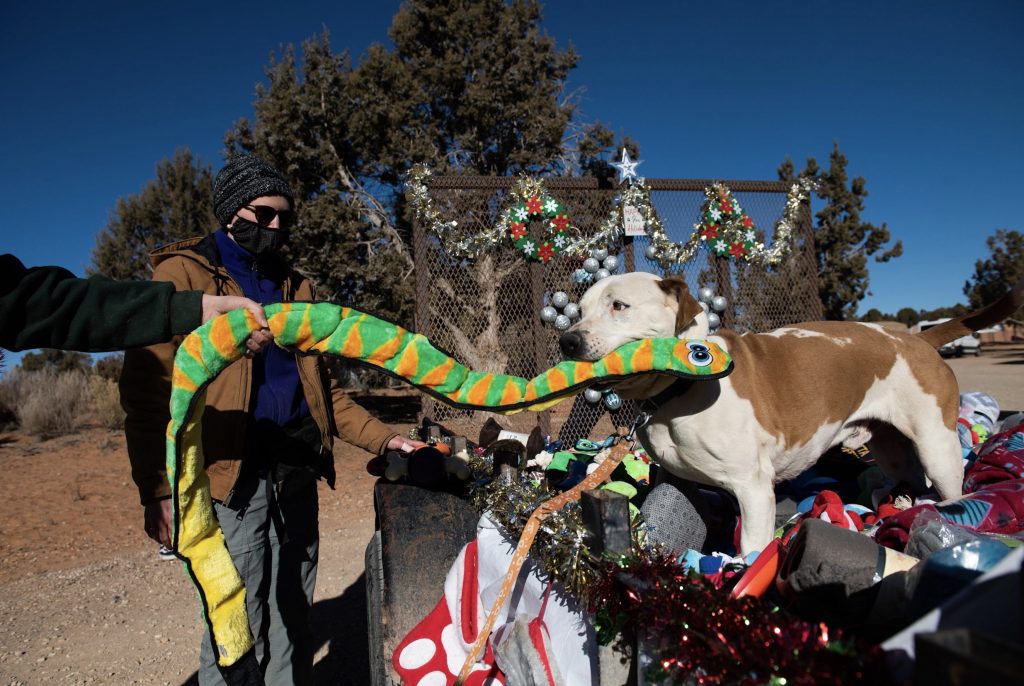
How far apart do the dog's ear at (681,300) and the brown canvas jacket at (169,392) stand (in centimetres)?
148

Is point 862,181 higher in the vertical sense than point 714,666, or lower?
higher

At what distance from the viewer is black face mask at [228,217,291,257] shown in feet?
7.90

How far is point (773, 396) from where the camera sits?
248 centimetres

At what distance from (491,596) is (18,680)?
355cm

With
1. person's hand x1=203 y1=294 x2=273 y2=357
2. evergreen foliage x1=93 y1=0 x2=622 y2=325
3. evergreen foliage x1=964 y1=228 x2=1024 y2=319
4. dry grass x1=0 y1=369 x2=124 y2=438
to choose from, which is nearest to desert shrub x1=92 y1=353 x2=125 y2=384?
dry grass x1=0 y1=369 x2=124 y2=438

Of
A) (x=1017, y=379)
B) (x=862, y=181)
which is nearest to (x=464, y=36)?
(x=862, y=181)

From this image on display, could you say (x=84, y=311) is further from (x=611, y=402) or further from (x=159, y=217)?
(x=159, y=217)

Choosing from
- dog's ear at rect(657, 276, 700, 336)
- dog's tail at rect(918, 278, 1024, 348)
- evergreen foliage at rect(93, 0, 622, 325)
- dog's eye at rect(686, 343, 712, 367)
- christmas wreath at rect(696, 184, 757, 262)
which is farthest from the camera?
evergreen foliage at rect(93, 0, 622, 325)

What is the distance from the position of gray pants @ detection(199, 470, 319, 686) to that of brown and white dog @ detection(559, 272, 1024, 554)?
134 centimetres

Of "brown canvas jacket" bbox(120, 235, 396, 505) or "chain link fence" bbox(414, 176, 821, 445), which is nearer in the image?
"brown canvas jacket" bbox(120, 235, 396, 505)

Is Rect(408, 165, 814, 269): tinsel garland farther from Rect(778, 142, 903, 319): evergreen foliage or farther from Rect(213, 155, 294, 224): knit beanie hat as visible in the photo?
Rect(778, 142, 903, 319): evergreen foliage

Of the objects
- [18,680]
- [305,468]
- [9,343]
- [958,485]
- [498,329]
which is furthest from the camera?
[498,329]

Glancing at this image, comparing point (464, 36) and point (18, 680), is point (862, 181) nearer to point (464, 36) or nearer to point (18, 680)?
point (464, 36)

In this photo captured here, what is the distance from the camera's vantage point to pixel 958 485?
8.73ft
